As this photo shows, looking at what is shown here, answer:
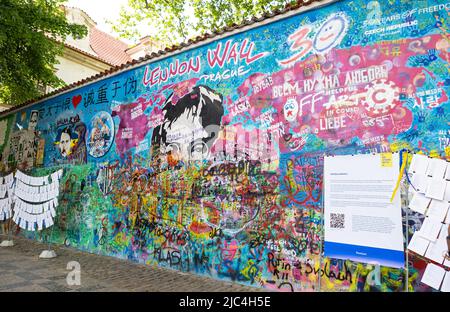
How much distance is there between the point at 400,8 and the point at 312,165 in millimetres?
2405

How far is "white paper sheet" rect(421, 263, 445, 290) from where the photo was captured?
360cm

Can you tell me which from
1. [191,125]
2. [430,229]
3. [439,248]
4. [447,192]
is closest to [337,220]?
[430,229]

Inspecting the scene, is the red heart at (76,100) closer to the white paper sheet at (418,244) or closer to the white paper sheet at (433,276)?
the white paper sheet at (418,244)

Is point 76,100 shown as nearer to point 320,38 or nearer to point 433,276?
point 320,38

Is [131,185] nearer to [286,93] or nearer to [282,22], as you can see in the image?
[286,93]

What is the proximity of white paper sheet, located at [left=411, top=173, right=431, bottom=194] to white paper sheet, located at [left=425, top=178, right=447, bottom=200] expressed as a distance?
0.13 feet

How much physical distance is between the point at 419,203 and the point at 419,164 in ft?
1.53

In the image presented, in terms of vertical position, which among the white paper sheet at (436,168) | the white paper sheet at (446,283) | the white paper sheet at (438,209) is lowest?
the white paper sheet at (446,283)

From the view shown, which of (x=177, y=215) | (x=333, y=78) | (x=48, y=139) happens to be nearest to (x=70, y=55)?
(x=48, y=139)

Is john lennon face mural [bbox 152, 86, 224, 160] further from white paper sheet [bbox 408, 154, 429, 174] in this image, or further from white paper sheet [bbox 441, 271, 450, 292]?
white paper sheet [bbox 441, 271, 450, 292]

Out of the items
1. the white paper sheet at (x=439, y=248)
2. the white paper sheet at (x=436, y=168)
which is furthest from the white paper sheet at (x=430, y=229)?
→ the white paper sheet at (x=436, y=168)

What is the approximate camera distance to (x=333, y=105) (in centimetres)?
470

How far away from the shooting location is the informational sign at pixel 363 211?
3.96 meters

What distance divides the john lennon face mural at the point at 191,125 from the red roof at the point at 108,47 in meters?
17.6
